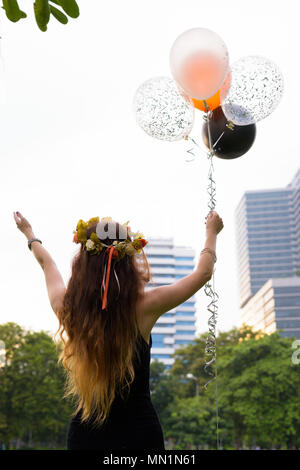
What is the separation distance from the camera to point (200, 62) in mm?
2549

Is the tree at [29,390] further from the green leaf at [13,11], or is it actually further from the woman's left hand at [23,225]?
the green leaf at [13,11]

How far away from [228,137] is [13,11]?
1568mm

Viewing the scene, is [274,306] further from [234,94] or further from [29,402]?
[234,94]

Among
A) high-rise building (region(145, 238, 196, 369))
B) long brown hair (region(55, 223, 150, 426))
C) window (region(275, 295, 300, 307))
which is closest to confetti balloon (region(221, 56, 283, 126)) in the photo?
long brown hair (region(55, 223, 150, 426))

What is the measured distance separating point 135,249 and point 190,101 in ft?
4.16

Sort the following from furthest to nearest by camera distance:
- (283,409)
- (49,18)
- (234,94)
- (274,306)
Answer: (274,306) < (283,409) < (234,94) < (49,18)

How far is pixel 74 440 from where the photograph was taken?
1.81 meters

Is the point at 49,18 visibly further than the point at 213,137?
No

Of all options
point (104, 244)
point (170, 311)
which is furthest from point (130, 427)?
point (170, 311)

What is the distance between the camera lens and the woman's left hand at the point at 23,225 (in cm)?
239

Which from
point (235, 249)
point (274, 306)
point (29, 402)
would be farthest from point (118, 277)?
point (235, 249)

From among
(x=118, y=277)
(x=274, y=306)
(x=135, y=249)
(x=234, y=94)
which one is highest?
(x=274, y=306)

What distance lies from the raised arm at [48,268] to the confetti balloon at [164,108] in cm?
99

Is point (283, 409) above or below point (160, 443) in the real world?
above
